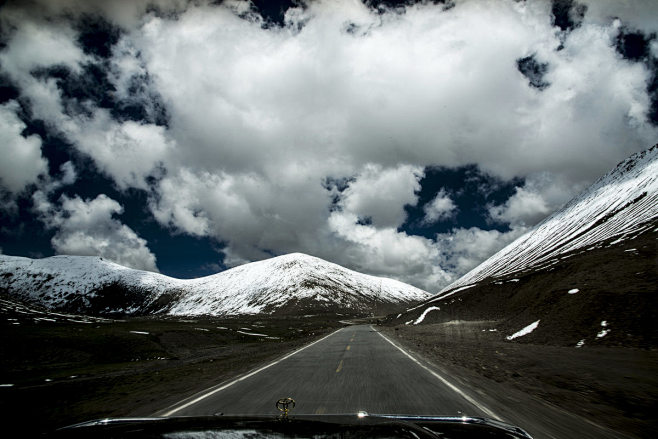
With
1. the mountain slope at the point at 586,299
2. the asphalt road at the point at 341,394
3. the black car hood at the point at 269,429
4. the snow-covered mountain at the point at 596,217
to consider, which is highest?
the snow-covered mountain at the point at 596,217

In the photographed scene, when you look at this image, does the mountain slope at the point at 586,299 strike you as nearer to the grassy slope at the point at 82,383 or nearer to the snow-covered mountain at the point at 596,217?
the snow-covered mountain at the point at 596,217

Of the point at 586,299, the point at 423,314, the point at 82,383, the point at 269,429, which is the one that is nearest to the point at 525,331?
the point at 586,299

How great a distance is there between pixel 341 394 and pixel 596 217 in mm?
149578

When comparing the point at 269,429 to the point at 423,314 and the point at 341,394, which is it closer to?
the point at 341,394

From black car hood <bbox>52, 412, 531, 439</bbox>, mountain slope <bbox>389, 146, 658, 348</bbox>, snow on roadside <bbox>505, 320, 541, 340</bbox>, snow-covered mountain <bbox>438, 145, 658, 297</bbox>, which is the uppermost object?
snow-covered mountain <bbox>438, 145, 658, 297</bbox>

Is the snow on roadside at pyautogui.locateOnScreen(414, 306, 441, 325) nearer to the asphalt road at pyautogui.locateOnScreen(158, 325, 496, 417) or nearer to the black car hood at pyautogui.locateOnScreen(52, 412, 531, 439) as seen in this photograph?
the asphalt road at pyautogui.locateOnScreen(158, 325, 496, 417)

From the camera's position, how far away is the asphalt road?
7914 mm

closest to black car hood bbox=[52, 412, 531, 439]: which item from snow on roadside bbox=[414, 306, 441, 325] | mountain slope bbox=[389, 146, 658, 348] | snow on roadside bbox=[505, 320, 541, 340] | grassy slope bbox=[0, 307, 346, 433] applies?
grassy slope bbox=[0, 307, 346, 433]

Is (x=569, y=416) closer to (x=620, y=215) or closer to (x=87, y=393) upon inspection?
(x=87, y=393)

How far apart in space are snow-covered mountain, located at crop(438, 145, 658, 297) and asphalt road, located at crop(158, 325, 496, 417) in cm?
8369

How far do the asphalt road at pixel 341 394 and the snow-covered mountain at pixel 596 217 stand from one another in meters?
83.7

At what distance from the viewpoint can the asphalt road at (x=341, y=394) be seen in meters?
7.91

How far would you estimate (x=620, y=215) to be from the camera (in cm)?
10450

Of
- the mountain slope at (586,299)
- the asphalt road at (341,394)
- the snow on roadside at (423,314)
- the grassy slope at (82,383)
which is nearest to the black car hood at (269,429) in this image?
the grassy slope at (82,383)
